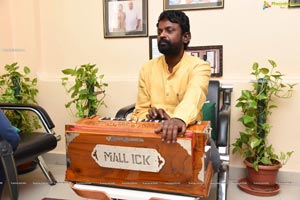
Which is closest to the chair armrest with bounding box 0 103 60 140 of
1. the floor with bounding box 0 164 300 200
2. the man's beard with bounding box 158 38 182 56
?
the floor with bounding box 0 164 300 200

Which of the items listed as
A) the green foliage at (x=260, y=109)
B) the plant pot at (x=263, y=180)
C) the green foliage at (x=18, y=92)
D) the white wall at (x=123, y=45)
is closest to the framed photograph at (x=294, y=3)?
the white wall at (x=123, y=45)

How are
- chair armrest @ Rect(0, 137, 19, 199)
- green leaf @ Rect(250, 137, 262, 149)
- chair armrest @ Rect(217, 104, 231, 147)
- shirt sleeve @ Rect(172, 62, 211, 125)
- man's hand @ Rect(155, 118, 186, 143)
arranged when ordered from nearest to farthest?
man's hand @ Rect(155, 118, 186, 143) → shirt sleeve @ Rect(172, 62, 211, 125) → chair armrest @ Rect(0, 137, 19, 199) → chair armrest @ Rect(217, 104, 231, 147) → green leaf @ Rect(250, 137, 262, 149)

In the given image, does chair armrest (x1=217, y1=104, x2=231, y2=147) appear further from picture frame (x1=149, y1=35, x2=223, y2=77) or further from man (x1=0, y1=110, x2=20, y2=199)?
man (x1=0, y1=110, x2=20, y2=199)

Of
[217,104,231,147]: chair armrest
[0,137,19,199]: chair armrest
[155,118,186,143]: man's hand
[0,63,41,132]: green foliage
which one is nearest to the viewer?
[155,118,186,143]: man's hand

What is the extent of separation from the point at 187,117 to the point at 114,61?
1447 millimetres

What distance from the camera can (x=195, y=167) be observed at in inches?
36.0

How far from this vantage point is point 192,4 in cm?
214

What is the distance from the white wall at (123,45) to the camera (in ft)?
6.65

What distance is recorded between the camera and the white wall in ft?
6.65

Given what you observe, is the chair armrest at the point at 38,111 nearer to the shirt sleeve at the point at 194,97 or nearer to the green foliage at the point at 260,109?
the shirt sleeve at the point at 194,97

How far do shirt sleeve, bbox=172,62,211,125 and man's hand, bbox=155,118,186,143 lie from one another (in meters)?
0.09

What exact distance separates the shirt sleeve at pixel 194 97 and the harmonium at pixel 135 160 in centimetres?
6

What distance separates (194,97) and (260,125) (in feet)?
3.06

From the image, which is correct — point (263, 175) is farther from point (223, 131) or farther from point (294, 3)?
point (294, 3)
